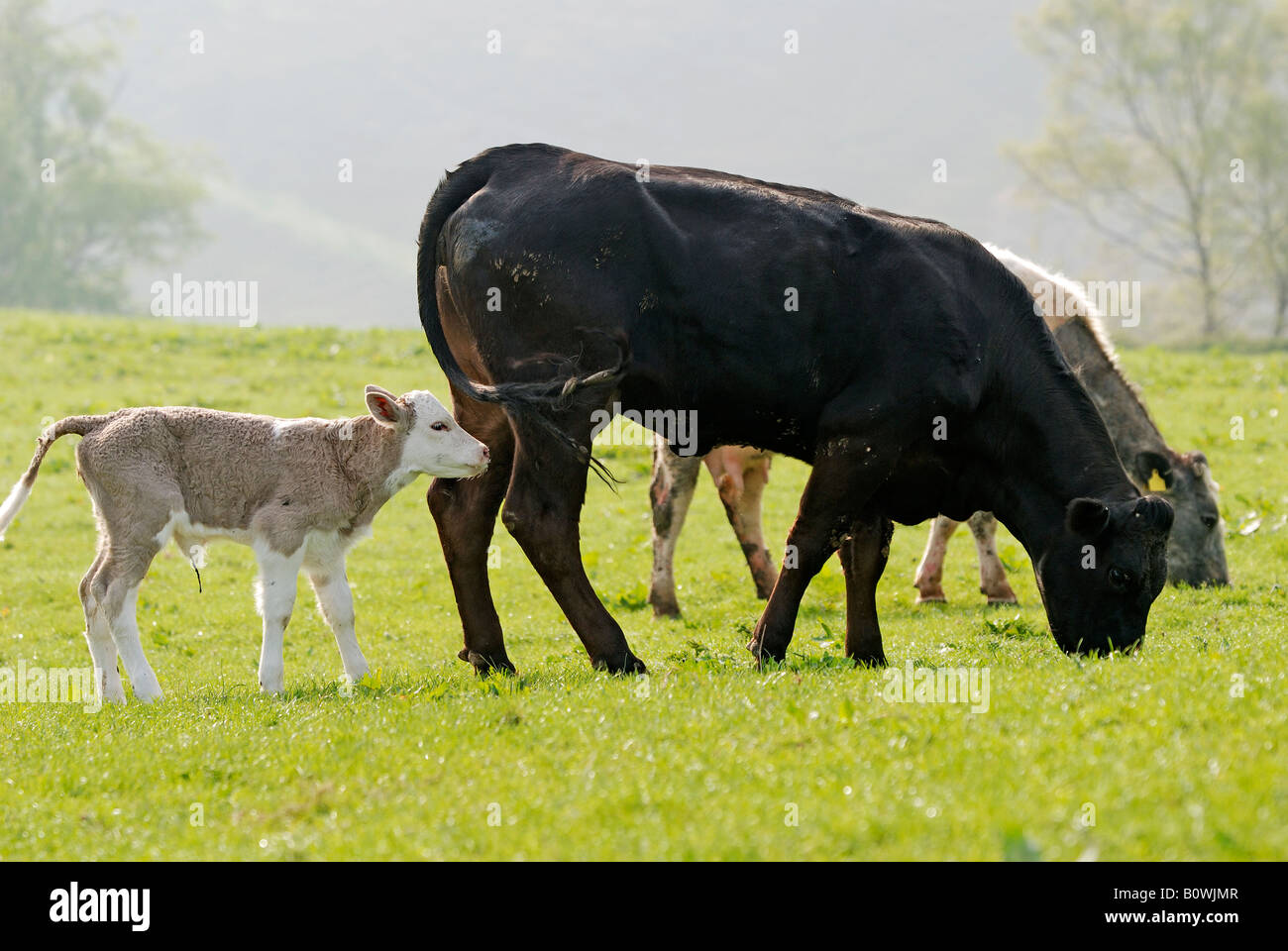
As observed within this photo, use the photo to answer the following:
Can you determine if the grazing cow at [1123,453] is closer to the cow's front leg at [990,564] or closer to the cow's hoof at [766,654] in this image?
the cow's front leg at [990,564]

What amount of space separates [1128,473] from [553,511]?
6.79m

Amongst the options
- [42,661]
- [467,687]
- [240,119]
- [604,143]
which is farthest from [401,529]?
[240,119]

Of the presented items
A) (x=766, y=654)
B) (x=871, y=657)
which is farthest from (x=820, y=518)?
(x=871, y=657)

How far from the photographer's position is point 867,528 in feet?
29.0

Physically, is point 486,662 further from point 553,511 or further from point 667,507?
point 667,507

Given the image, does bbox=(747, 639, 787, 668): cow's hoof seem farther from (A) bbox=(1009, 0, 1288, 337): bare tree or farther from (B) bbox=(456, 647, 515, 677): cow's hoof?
(A) bbox=(1009, 0, 1288, 337): bare tree

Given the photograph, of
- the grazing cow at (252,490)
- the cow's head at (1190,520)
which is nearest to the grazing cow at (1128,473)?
the cow's head at (1190,520)

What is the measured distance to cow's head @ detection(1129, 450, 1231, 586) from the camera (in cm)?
1259

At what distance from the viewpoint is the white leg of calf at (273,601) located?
8.92 metres

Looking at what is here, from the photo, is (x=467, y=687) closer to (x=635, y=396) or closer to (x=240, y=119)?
(x=635, y=396)

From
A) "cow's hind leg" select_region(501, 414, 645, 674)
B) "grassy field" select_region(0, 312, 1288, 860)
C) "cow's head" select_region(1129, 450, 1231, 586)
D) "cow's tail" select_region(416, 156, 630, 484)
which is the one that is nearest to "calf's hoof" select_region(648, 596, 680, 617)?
"grassy field" select_region(0, 312, 1288, 860)

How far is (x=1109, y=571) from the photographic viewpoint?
27.7 ft

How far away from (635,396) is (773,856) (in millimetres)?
4017

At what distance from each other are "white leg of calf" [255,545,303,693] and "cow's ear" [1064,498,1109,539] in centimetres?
513
